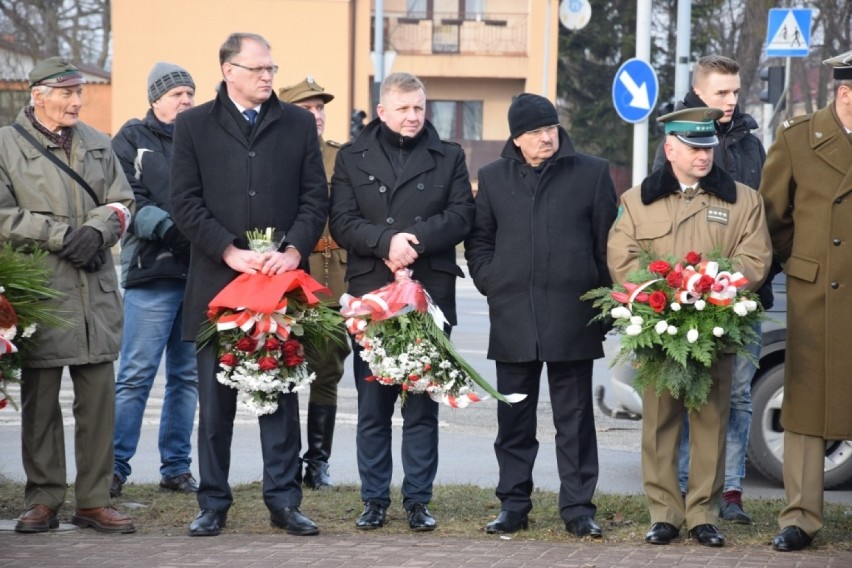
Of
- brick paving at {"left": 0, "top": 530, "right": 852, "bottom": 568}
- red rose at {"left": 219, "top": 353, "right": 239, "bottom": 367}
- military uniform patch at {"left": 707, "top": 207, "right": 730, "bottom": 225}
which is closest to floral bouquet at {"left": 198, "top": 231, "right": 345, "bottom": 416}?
red rose at {"left": 219, "top": 353, "right": 239, "bottom": 367}

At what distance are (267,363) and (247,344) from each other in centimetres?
13

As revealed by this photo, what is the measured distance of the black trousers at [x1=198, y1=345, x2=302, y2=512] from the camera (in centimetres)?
692

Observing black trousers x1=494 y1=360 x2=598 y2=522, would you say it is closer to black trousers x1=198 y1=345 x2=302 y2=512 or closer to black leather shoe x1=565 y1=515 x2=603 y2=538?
black leather shoe x1=565 y1=515 x2=603 y2=538

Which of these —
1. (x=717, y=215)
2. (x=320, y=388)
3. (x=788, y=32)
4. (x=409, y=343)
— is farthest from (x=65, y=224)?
(x=788, y=32)

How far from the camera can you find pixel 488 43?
1833 inches

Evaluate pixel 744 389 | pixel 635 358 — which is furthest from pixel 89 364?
pixel 744 389

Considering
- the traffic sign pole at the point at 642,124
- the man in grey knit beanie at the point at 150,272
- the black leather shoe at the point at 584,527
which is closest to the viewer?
the black leather shoe at the point at 584,527

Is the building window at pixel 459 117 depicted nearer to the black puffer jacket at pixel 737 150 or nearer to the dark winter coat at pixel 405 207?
the black puffer jacket at pixel 737 150

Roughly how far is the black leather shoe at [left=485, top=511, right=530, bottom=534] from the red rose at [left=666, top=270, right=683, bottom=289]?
1.42m

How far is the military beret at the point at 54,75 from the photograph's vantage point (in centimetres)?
704

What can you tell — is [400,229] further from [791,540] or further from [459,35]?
[459,35]

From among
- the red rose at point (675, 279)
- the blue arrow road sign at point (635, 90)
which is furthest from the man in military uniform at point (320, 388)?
the blue arrow road sign at point (635, 90)

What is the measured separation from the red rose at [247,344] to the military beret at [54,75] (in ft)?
5.14

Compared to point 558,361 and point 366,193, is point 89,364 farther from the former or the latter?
point 558,361
